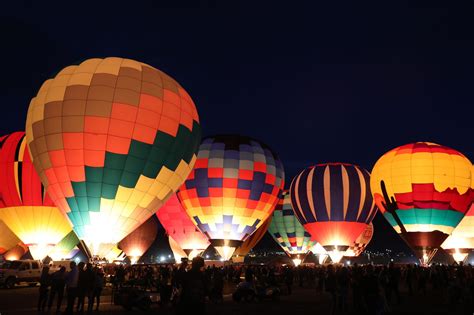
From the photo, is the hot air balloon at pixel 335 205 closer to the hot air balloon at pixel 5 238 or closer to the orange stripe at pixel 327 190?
the orange stripe at pixel 327 190

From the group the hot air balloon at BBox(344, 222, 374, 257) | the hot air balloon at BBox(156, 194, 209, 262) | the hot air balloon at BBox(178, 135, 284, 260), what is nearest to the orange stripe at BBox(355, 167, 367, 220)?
the hot air balloon at BBox(178, 135, 284, 260)

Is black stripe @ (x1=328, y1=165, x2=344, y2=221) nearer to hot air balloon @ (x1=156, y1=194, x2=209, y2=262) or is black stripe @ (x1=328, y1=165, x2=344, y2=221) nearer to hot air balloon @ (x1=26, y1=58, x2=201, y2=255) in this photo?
hot air balloon @ (x1=156, y1=194, x2=209, y2=262)

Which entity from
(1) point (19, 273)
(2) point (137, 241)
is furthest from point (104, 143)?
(2) point (137, 241)

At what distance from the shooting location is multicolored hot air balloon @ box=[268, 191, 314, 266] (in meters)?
45.6

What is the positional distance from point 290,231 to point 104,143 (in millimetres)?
30549

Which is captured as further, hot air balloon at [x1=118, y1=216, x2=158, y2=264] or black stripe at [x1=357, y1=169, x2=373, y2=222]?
hot air balloon at [x1=118, y1=216, x2=158, y2=264]

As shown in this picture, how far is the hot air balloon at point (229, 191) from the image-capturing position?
29.5 m

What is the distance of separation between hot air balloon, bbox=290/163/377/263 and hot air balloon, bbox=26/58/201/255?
52.7ft

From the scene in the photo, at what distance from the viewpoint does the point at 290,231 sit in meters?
45.8

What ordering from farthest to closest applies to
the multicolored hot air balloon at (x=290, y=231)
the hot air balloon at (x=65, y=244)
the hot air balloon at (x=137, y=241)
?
1. the hot air balloon at (x=137, y=241)
2. the multicolored hot air balloon at (x=290, y=231)
3. the hot air balloon at (x=65, y=244)

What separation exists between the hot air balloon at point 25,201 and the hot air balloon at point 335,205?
16242mm

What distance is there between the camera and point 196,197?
98.7 feet

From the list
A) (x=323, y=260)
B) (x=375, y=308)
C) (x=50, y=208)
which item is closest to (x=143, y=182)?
(x=50, y=208)

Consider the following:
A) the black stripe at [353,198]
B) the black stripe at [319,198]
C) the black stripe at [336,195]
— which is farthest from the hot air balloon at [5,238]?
the black stripe at [353,198]
